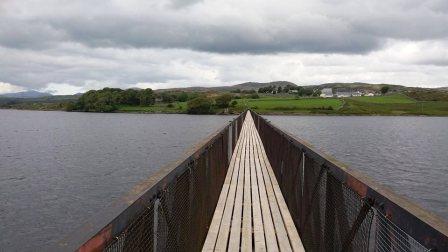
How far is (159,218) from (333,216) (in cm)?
184

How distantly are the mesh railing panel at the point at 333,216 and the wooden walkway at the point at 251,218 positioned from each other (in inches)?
15.3

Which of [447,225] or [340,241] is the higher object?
[447,225]

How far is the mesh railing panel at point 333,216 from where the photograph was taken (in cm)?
317

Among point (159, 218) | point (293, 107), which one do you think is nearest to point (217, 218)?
point (159, 218)

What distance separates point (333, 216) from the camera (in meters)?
4.75

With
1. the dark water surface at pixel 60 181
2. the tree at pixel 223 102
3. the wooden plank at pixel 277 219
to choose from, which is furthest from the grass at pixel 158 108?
the wooden plank at pixel 277 219

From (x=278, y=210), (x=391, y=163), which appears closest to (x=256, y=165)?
(x=278, y=210)

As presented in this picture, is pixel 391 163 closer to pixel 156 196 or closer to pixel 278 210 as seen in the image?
pixel 278 210

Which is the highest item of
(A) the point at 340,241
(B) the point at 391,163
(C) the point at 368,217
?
(C) the point at 368,217

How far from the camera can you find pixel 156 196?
3.69m

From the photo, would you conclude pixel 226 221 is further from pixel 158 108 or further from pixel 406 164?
pixel 158 108

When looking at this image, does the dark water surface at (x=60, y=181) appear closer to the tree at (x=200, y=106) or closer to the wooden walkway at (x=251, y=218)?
the wooden walkway at (x=251, y=218)

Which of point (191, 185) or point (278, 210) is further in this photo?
point (278, 210)

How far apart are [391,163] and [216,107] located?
126 meters
